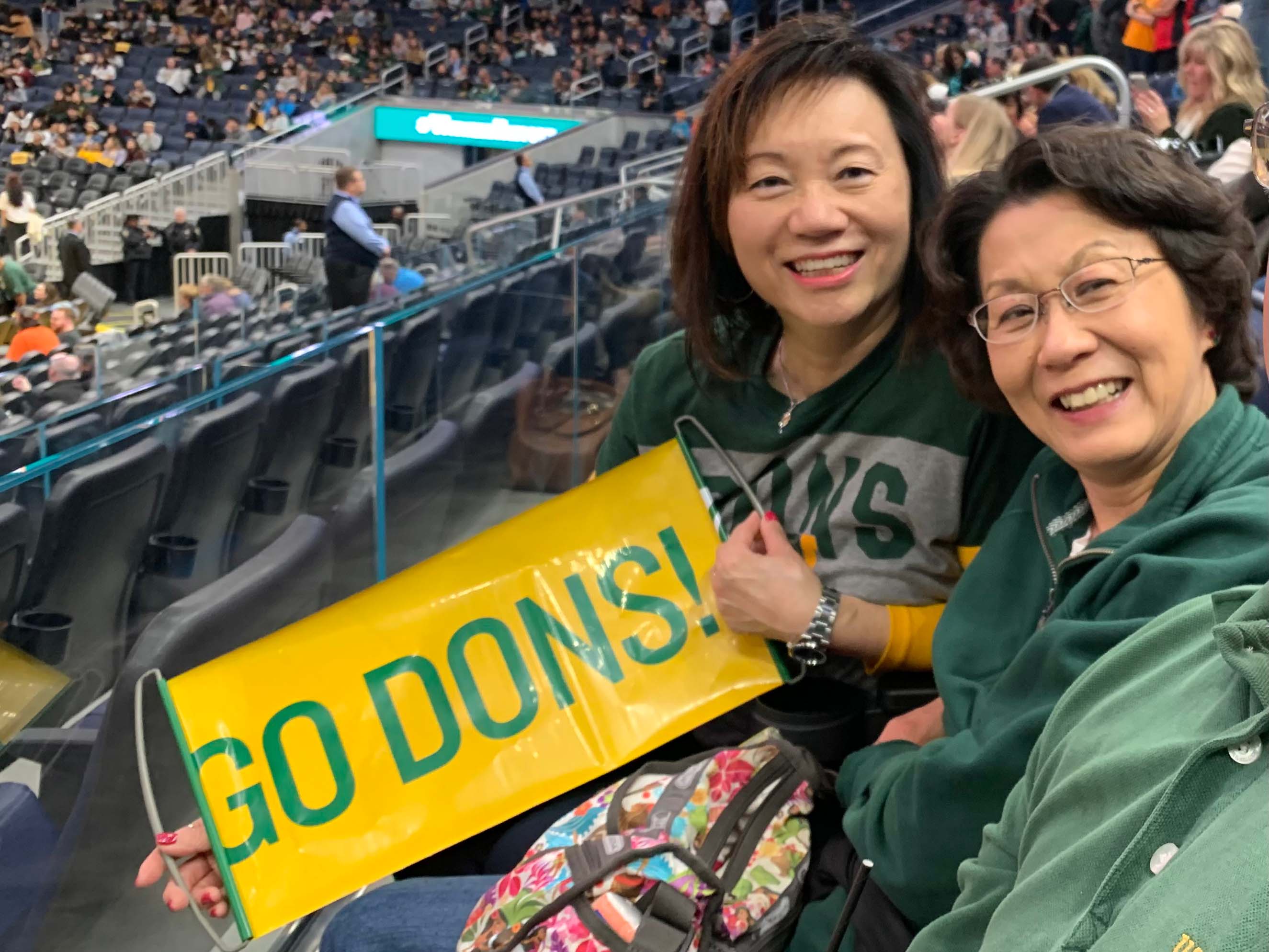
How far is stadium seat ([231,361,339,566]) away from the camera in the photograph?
2.61m

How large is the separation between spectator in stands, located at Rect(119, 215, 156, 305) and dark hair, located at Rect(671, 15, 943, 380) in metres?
13.4

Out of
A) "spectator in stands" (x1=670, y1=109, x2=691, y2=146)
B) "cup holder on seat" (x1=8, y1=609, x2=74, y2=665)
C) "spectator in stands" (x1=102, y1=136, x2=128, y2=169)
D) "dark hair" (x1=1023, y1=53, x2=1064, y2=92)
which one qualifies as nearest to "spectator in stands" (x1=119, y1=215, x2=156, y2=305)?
"spectator in stands" (x1=102, y1=136, x2=128, y2=169)

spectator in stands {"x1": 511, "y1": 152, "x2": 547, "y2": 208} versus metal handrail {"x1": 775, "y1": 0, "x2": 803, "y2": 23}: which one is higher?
metal handrail {"x1": 775, "y1": 0, "x2": 803, "y2": 23}

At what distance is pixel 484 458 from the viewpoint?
3.48 m

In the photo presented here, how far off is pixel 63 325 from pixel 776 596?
7.36 metres

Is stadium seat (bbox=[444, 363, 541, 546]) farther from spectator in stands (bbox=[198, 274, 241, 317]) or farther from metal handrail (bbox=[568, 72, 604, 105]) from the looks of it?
metal handrail (bbox=[568, 72, 604, 105])

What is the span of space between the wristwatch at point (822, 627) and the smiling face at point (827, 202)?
31 centimetres

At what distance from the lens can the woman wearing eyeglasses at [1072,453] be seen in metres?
1.06

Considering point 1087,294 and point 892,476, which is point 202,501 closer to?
point 892,476

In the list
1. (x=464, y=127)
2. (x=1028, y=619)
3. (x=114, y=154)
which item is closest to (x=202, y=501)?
(x=1028, y=619)

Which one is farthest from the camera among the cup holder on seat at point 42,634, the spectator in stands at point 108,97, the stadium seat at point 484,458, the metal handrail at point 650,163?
the spectator in stands at point 108,97

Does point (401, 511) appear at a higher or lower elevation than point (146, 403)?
higher

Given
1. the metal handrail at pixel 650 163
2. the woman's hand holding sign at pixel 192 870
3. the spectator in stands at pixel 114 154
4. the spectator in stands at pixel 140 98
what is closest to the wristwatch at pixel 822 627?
the woman's hand holding sign at pixel 192 870

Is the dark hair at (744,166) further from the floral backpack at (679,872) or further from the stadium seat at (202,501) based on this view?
the stadium seat at (202,501)
